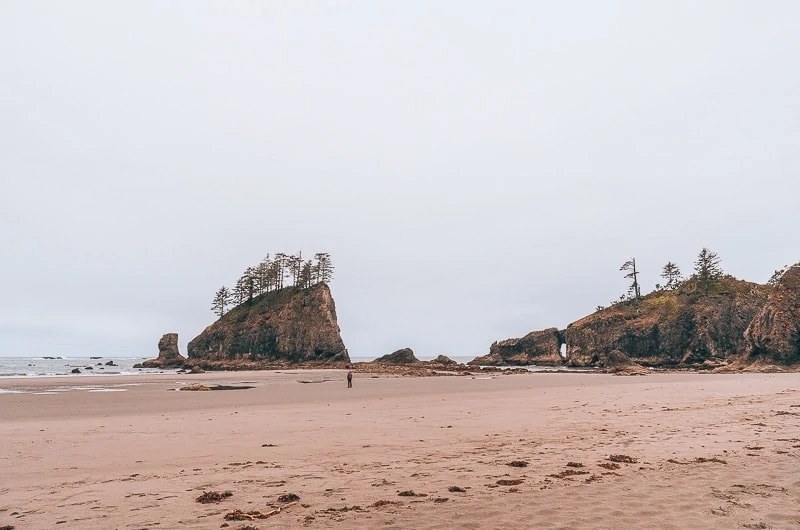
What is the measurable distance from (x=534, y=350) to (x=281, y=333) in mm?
57340

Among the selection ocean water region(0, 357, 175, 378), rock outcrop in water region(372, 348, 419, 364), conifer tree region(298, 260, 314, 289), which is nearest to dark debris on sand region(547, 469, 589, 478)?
ocean water region(0, 357, 175, 378)

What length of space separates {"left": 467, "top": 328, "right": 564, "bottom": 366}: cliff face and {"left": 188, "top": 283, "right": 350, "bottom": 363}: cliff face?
3758cm

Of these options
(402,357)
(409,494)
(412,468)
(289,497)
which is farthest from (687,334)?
(289,497)

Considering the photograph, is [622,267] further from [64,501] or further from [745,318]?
[64,501]

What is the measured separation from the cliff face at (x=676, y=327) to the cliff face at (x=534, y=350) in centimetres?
529

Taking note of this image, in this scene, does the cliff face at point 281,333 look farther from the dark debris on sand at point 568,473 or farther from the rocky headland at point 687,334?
the dark debris on sand at point 568,473

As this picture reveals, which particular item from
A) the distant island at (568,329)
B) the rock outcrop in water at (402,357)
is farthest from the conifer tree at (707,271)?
the rock outcrop in water at (402,357)

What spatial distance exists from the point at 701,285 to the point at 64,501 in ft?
335

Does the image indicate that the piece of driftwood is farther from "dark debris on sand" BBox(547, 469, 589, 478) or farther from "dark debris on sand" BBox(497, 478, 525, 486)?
"dark debris on sand" BBox(547, 469, 589, 478)

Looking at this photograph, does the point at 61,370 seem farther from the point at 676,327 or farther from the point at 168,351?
the point at 676,327

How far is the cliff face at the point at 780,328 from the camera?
53.0 metres

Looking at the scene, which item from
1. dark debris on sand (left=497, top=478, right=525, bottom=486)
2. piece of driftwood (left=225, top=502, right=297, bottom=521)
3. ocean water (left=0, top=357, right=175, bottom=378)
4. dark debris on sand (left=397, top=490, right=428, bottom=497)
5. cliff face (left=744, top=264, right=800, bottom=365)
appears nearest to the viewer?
piece of driftwood (left=225, top=502, right=297, bottom=521)

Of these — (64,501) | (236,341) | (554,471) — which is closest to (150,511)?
(64,501)

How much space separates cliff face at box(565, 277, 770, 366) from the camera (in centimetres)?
7712
